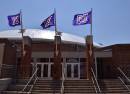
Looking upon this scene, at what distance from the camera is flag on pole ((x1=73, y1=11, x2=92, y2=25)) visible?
23273 mm

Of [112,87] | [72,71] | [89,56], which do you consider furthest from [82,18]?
[112,87]

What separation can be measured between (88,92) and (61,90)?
1928mm

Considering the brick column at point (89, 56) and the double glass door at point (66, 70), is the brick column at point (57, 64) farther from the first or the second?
the double glass door at point (66, 70)

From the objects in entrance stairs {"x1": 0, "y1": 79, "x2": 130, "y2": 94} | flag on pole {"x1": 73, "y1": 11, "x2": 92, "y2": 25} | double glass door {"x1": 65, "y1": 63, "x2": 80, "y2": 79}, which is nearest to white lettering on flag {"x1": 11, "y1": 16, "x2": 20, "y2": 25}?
flag on pole {"x1": 73, "y1": 11, "x2": 92, "y2": 25}

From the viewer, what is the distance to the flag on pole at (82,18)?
23.3 metres

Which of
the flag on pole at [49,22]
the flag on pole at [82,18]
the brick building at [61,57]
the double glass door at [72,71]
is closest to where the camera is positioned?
the brick building at [61,57]

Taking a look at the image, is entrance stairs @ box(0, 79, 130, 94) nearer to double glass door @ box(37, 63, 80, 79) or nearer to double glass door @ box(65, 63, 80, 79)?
double glass door @ box(37, 63, 80, 79)

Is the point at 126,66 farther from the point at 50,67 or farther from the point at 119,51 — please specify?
the point at 50,67

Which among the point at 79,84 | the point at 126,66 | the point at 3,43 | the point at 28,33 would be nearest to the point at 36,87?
the point at 79,84

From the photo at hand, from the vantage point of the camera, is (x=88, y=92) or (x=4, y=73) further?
(x=4, y=73)

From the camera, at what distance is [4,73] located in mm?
20188

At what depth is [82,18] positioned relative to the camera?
77.0 feet

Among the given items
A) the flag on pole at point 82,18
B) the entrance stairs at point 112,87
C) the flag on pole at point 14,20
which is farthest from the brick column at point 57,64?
the entrance stairs at point 112,87

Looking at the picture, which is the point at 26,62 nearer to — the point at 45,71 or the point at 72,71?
the point at 45,71
